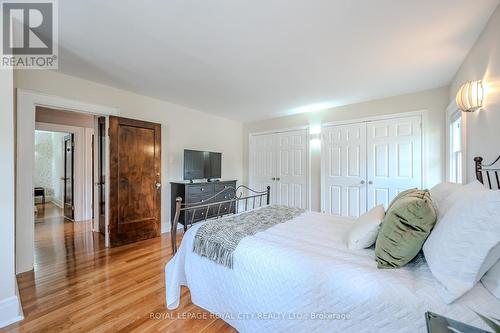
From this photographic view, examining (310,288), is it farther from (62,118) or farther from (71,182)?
(71,182)

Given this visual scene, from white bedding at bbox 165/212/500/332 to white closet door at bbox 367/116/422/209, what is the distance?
7.52 feet

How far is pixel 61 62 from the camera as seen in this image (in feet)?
7.99

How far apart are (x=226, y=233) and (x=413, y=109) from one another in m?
3.54

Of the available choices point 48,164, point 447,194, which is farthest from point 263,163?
point 48,164

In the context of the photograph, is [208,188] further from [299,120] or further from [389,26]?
[389,26]

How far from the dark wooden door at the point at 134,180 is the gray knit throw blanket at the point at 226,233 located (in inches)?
80.2

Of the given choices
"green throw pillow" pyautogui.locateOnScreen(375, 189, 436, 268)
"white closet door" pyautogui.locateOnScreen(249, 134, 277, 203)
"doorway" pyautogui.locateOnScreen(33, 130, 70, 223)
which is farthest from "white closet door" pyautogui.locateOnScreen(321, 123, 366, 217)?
"doorway" pyautogui.locateOnScreen(33, 130, 70, 223)

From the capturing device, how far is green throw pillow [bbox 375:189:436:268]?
3.74ft

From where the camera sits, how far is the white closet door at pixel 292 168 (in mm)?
4543

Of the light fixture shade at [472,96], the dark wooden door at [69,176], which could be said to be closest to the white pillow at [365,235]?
the light fixture shade at [472,96]

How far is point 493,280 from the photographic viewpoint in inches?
36.0

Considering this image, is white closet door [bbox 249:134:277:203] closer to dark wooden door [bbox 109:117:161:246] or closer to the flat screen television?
the flat screen television

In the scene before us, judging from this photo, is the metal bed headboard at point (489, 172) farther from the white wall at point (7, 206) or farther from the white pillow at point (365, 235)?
the white wall at point (7, 206)

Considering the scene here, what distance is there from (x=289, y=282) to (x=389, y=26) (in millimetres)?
2119
